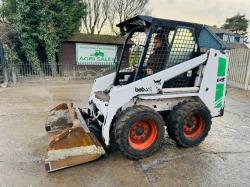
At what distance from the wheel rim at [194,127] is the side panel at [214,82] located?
324 mm

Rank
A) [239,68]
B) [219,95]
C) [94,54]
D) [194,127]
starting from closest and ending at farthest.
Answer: [194,127], [219,95], [239,68], [94,54]

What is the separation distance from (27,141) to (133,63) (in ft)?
8.28

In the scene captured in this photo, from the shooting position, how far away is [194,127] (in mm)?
4445

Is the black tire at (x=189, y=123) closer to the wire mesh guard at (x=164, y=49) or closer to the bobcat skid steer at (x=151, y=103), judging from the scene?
the bobcat skid steer at (x=151, y=103)

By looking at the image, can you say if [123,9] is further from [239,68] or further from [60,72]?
[239,68]

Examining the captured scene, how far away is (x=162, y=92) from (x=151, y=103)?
10.2 inches

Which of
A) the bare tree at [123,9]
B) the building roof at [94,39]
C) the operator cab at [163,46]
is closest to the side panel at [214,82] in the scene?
the operator cab at [163,46]

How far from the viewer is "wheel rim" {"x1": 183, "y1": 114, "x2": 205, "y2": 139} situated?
4.32 meters

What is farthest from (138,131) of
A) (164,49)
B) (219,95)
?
(219,95)

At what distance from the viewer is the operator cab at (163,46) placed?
156 inches

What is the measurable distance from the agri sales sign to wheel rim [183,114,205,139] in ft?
40.0

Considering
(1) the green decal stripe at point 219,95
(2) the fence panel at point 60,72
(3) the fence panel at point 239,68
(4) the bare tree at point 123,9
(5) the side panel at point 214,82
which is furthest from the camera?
(4) the bare tree at point 123,9

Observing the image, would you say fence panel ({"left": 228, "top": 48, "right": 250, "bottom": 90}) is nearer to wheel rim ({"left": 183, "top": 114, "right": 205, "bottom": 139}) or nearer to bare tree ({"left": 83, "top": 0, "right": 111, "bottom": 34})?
wheel rim ({"left": 183, "top": 114, "right": 205, "bottom": 139})

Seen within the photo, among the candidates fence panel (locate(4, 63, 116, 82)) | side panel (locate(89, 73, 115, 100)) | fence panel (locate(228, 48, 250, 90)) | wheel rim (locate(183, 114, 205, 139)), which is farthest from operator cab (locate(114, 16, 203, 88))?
fence panel (locate(4, 63, 116, 82))
